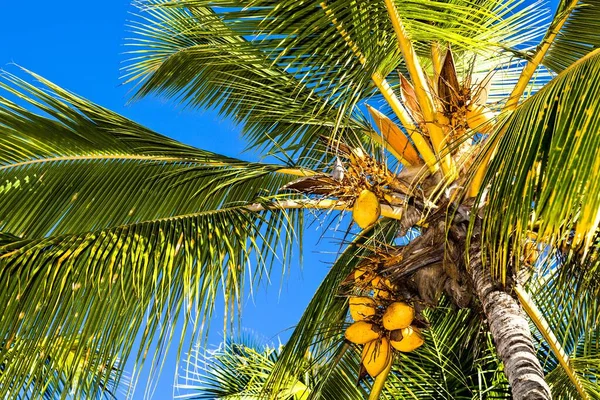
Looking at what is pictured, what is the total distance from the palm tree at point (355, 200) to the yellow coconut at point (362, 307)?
0.07 ft

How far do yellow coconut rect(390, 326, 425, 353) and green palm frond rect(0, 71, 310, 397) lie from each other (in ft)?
3.04

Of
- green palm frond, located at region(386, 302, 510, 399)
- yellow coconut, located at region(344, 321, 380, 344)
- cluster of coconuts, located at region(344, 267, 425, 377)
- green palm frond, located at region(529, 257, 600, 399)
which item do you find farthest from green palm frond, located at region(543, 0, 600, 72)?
yellow coconut, located at region(344, 321, 380, 344)

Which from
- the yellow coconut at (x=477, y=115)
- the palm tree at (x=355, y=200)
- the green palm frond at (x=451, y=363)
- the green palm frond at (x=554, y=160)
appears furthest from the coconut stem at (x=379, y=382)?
the yellow coconut at (x=477, y=115)

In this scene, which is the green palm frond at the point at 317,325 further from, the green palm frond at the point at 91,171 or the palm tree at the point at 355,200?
the green palm frond at the point at 91,171

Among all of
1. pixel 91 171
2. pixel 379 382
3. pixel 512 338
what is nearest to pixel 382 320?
pixel 379 382

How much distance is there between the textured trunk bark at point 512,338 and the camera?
3230 millimetres

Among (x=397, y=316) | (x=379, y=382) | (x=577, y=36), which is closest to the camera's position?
(x=397, y=316)

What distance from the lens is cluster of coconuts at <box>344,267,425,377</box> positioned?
390 centimetres

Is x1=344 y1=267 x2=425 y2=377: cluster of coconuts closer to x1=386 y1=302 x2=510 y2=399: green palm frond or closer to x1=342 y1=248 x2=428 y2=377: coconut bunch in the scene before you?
x1=342 y1=248 x2=428 y2=377: coconut bunch

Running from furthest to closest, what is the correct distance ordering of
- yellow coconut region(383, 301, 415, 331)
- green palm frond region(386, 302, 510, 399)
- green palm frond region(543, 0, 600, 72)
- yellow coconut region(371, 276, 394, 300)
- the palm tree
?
green palm frond region(386, 302, 510, 399)
green palm frond region(543, 0, 600, 72)
yellow coconut region(371, 276, 394, 300)
yellow coconut region(383, 301, 415, 331)
the palm tree

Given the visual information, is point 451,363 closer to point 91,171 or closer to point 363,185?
point 363,185

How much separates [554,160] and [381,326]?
1.41 metres

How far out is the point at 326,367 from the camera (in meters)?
5.32

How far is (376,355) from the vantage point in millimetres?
3984
